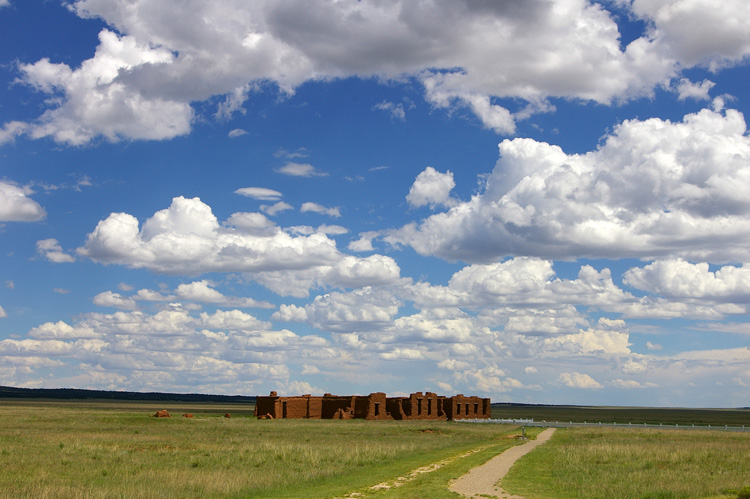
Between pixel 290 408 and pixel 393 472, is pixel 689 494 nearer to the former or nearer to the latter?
pixel 393 472

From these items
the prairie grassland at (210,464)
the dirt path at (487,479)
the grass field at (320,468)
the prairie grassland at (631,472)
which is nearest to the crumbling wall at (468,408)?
the prairie grassland at (210,464)

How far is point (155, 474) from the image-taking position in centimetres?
2641

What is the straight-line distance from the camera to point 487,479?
2505cm

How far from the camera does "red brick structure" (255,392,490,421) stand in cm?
8275

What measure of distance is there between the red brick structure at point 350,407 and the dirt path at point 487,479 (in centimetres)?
4846

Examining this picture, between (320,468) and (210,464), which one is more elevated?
(320,468)

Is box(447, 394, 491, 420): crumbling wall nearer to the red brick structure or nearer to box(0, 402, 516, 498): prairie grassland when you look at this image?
the red brick structure

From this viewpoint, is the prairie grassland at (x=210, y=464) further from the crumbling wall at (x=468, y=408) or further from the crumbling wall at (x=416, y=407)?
the crumbling wall at (x=468, y=408)

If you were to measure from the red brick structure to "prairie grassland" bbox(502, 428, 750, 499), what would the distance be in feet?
147

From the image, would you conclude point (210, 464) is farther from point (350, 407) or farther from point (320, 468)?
point (350, 407)

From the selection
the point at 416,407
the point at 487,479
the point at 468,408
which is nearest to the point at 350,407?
the point at 416,407

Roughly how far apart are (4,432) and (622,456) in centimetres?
4158

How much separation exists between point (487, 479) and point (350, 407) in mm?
60501

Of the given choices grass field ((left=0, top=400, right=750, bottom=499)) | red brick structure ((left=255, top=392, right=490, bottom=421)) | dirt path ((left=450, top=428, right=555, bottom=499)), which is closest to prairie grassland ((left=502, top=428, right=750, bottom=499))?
grass field ((left=0, top=400, right=750, bottom=499))
